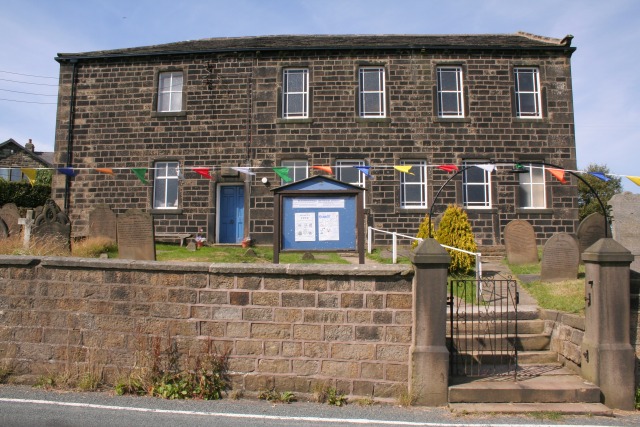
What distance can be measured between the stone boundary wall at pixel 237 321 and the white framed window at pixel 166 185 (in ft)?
35.6

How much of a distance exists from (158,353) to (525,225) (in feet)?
31.9

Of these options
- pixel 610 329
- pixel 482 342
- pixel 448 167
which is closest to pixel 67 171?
pixel 448 167

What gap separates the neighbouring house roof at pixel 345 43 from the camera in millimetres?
16719

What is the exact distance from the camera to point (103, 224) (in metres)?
14.3

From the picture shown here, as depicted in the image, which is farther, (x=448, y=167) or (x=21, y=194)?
(x=21, y=194)

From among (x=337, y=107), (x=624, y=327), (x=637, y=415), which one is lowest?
(x=637, y=415)

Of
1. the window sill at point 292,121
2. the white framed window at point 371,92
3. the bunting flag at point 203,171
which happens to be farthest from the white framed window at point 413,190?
the bunting flag at point 203,171

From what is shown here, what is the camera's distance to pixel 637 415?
221 inches

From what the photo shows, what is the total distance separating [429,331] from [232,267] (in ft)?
8.65

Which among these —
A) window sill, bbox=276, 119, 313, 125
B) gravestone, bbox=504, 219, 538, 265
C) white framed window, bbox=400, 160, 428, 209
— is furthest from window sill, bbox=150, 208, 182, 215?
gravestone, bbox=504, 219, 538, 265

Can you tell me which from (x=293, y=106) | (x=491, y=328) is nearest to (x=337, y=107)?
(x=293, y=106)

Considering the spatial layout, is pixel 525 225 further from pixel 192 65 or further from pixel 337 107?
pixel 192 65

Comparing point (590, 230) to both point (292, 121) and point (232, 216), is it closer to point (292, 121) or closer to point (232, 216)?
point (292, 121)

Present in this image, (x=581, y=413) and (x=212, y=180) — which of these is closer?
(x=581, y=413)
